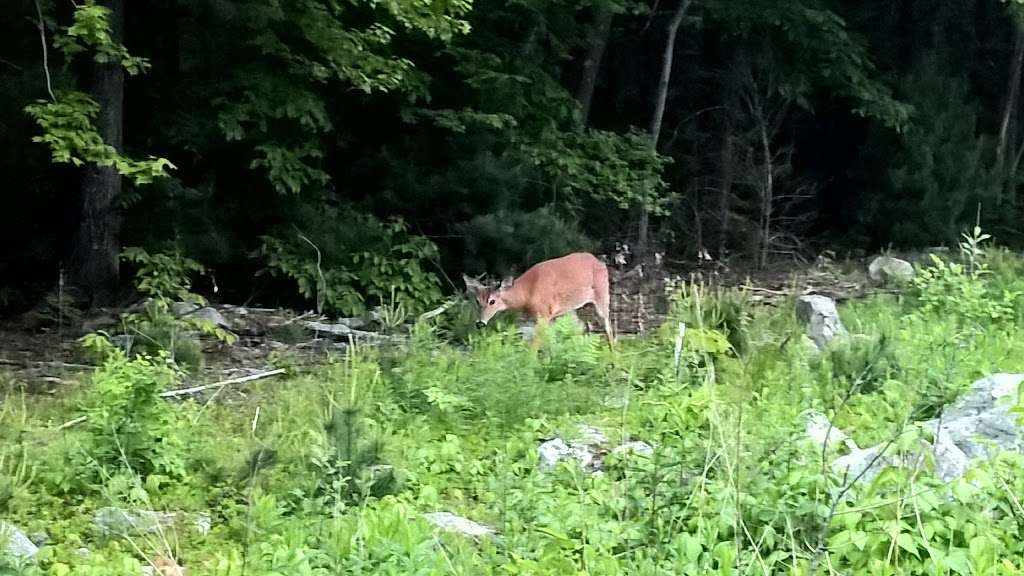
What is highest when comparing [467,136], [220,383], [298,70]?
[298,70]

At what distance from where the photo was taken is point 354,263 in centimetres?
1143

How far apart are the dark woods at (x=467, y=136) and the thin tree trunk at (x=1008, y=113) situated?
67mm

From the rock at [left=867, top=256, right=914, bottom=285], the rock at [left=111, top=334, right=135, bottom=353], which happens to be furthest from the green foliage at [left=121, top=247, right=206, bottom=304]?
the rock at [left=867, top=256, right=914, bottom=285]

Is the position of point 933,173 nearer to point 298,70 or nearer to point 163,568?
→ point 298,70

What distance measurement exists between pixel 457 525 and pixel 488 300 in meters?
4.91

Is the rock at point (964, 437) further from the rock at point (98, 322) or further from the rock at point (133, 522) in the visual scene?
the rock at point (98, 322)

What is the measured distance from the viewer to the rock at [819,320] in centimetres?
813

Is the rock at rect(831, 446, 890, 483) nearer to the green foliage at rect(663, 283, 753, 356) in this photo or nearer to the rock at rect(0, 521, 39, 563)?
the green foliage at rect(663, 283, 753, 356)

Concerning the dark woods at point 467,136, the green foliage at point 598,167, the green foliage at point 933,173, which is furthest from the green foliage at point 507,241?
the green foliage at point 933,173

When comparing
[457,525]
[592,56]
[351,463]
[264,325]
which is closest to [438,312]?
[264,325]

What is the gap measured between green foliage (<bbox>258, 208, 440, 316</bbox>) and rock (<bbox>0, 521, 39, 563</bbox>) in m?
6.79

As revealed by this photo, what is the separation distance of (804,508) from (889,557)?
1.15ft

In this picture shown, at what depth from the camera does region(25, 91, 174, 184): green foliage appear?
785cm

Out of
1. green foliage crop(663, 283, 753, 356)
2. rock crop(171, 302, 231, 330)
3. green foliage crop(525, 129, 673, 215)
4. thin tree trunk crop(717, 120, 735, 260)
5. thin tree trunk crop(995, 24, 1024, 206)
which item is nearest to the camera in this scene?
green foliage crop(663, 283, 753, 356)
